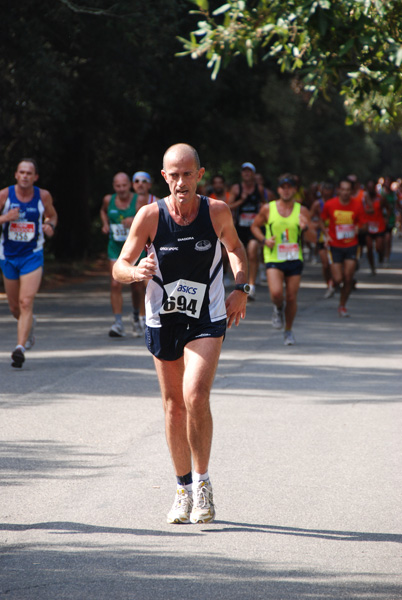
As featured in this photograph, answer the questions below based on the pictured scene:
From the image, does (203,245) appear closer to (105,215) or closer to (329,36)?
(329,36)

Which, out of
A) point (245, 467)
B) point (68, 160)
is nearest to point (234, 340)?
point (245, 467)

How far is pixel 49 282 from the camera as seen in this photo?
2083 centimetres

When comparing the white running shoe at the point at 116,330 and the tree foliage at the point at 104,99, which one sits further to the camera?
the tree foliage at the point at 104,99

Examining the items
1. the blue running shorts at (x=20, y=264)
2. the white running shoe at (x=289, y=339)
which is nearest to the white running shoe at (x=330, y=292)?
the white running shoe at (x=289, y=339)

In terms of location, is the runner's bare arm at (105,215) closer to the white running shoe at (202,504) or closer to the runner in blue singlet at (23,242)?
the runner in blue singlet at (23,242)

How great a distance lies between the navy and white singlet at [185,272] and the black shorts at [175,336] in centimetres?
3

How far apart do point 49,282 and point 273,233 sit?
923 cm

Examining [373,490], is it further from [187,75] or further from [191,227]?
[187,75]

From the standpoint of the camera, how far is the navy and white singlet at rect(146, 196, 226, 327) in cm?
519

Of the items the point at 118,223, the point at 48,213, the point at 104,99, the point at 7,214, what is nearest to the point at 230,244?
the point at 7,214

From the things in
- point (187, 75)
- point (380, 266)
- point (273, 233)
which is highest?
point (187, 75)

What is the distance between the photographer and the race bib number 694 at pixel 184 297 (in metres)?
5.24

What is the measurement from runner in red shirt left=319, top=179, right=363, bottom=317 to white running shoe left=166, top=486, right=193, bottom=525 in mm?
9770

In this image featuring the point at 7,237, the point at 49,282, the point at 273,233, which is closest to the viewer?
the point at 7,237
